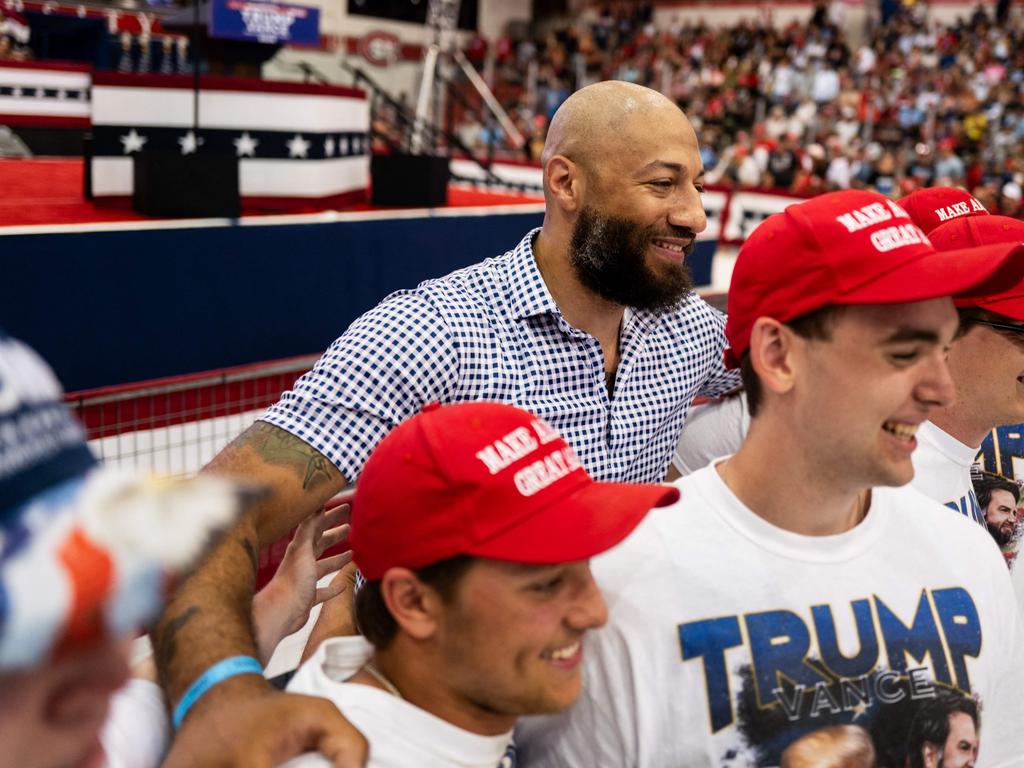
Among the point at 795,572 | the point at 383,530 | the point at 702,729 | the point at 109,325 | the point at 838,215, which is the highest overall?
the point at 838,215

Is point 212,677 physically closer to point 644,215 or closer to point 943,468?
point 644,215

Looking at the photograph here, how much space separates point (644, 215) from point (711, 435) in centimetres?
56

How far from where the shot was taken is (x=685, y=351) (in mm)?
2539

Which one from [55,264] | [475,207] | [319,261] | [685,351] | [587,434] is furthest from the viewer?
[475,207]

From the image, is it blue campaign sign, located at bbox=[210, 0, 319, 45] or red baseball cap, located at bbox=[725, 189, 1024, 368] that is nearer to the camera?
red baseball cap, located at bbox=[725, 189, 1024, 368]

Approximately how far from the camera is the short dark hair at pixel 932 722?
161 centimetres

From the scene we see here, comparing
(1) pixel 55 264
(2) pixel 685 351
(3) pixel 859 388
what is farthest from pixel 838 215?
(1) pixel 55 264

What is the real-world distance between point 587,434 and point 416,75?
2433cm

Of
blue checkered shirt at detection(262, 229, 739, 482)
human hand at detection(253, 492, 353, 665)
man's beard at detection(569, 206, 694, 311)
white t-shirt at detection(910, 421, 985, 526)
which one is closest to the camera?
human hand at detection(253, 492, 353, 665)

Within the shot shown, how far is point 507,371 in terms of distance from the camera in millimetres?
2246

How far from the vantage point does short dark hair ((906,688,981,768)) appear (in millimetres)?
1607

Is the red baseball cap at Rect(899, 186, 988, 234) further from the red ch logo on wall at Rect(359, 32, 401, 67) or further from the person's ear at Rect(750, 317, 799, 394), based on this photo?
the red ch logo on wall at Rect(359, 32, 401, 67)

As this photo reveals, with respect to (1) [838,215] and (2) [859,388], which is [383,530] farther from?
(1) [838,215]

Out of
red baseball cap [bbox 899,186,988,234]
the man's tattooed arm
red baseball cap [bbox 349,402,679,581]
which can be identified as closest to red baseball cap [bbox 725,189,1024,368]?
red baseball cap [bbox 349,402,679,581]
